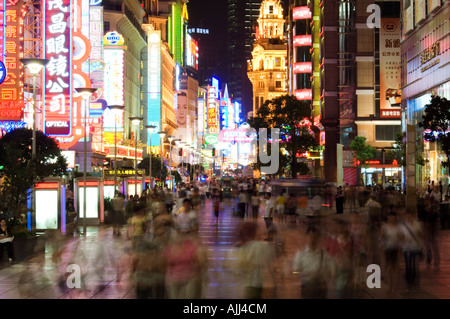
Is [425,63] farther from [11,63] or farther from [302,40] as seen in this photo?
[302,40]

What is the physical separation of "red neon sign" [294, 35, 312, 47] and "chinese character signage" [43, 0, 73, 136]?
59643 mm

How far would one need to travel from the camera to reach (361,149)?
7181 cm

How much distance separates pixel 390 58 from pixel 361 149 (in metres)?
11.1

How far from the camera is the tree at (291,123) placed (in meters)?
70.4

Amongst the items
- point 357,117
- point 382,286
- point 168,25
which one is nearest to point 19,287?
point 382,286

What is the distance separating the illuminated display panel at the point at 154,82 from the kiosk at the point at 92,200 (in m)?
71.9

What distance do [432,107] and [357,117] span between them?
43256mm

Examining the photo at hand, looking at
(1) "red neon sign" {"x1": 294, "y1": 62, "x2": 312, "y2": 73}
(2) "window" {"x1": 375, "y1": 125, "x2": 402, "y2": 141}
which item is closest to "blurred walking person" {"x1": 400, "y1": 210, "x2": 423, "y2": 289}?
(2) "window" {"x1": 375, "y1": 125, "x2": 402, "y2": 141}

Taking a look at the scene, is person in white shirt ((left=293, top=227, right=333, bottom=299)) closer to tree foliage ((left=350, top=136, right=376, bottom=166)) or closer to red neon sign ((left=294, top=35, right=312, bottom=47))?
tree foliage ((left=350, top=136, right=376, bottom=166))

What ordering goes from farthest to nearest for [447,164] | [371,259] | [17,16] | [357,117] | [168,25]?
[168,25] → [357,117] → [17,16] → [447,164] → [371,259]

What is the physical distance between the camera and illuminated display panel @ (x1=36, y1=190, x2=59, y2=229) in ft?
84.7

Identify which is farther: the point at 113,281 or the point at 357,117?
the point at 357,117
